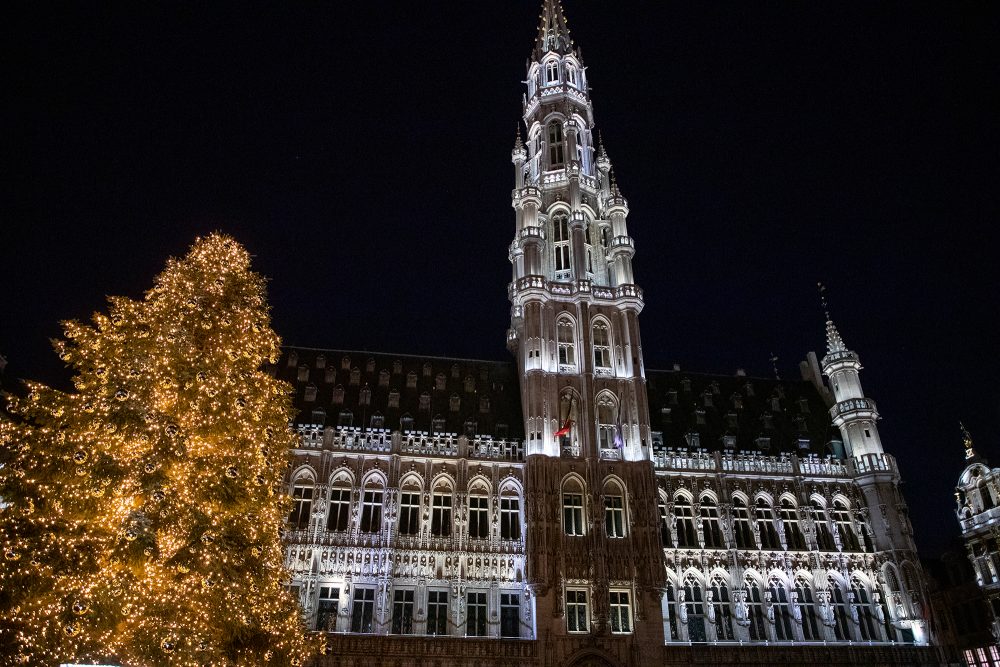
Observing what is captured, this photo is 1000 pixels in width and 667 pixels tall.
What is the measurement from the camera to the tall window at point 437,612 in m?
34.5

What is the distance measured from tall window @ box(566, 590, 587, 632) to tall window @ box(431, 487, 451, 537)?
698cm

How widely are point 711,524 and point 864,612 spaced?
9.31 m

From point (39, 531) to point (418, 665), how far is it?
70.2ft

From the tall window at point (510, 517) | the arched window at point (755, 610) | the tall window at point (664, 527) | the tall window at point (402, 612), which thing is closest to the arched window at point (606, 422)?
the tall window at point (664, 527)

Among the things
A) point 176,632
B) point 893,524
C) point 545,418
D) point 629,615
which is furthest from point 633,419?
point 176,632

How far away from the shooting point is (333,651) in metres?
32.7

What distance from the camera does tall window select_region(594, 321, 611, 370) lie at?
1664 inches

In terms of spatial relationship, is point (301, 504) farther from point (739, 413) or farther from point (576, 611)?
point (739, 413)

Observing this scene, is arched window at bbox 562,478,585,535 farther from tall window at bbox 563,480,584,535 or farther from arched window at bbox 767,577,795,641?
arched window at bbox 767,577,795,641

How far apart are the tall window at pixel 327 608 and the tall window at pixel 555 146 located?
101 ft

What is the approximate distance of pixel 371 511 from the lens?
37.0 meters

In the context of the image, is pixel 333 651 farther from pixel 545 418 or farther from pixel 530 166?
pixel 530 166

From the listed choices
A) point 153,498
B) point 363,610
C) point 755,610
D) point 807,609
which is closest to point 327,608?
point 363,610

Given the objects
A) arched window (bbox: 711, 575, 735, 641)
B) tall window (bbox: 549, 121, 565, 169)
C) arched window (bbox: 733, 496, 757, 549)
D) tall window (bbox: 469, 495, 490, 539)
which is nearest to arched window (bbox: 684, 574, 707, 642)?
arched window (bbox: 711, 575, 735, 641)
